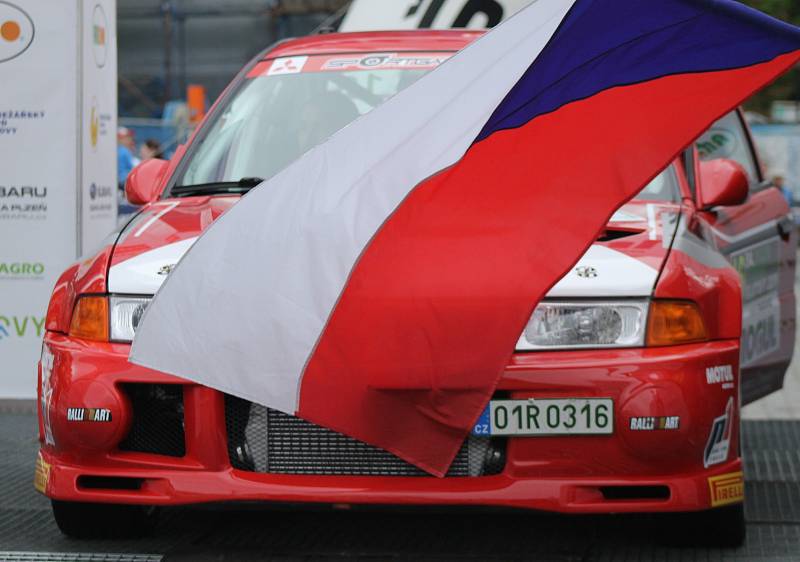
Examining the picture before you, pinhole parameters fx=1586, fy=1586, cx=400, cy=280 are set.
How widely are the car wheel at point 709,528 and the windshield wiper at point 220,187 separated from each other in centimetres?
186

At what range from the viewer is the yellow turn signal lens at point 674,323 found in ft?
14.8

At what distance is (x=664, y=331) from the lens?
4.51m

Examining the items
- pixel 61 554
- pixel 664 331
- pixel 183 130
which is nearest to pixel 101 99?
pixel 61 554

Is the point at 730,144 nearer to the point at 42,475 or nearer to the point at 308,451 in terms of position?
the point at 308,451

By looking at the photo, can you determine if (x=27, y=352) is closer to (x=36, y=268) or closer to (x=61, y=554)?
(x=36, y=268)

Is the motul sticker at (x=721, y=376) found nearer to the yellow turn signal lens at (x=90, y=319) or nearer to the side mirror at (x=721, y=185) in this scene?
the side mirror at (x=721, y=185)

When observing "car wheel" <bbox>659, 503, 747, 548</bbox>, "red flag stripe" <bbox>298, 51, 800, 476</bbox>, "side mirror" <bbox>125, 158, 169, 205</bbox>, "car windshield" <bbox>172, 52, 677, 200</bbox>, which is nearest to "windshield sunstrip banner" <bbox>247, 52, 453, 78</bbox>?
"car windshield" <bbox>172, 52, 677, 200</bbox>

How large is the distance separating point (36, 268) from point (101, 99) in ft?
3.73

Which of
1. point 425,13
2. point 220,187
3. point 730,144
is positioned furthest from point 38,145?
point 730,144

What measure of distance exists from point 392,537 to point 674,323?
1307 mm

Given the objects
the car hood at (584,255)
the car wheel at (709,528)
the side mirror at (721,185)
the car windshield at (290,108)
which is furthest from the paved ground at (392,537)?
the car windshield at (290,108)

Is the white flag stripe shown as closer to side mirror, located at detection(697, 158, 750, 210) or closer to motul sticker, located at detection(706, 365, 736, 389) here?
motul sticker, located at detection(706, 365, 736, 389)

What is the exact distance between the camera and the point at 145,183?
5891 mm

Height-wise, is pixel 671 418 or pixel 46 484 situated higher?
pixel 671 418
